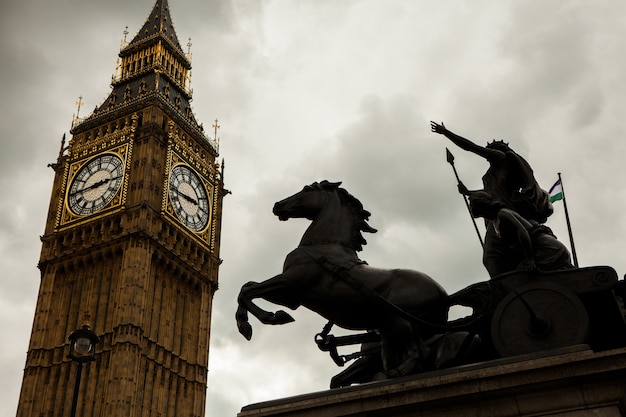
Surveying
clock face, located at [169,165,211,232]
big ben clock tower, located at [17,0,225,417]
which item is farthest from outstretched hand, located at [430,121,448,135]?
clock face, located at [169,165,211,232]

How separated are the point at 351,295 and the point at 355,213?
147 cm

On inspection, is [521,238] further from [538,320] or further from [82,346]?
[82,346]

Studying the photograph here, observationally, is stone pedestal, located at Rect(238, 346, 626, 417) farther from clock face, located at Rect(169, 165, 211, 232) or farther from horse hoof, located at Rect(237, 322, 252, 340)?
clock face, located at Rect(169, 165, 211, 232)

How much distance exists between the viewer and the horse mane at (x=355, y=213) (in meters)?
9.77

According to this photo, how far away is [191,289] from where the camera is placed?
60281mm

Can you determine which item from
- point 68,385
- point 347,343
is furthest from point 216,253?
point 347,343

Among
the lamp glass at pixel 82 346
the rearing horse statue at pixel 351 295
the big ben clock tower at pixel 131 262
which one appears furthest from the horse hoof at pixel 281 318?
the big ben clock tower at pixel 131 262

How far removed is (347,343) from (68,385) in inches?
1912

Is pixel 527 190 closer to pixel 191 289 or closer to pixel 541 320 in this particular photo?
pixel 541 320

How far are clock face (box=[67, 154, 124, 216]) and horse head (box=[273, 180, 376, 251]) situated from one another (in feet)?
164

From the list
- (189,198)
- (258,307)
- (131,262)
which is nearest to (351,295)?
(258,307)

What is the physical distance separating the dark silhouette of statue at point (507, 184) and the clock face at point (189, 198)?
5025cm

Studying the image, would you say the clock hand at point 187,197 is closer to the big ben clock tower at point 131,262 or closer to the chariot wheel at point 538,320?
the big ben clock tower at point 131,262

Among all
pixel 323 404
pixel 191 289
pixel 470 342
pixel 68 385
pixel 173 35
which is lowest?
pixel 323 404
